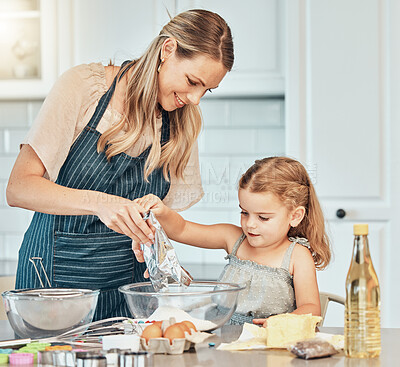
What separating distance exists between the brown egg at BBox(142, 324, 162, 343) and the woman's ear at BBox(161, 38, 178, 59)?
2.80ft

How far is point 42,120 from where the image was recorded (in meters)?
1.66

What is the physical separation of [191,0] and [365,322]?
2150mm

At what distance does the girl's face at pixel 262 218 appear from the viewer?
5.70 ft

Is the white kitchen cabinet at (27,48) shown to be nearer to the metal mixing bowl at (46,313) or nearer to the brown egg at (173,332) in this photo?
the metal mixing bowl at (46,313)

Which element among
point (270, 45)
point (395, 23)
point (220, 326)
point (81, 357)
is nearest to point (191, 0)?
point (270, 45)

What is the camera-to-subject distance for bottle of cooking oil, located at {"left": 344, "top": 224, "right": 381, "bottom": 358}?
3.65 ft

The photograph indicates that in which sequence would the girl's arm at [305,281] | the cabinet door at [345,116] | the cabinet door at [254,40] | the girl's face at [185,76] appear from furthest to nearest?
the cabinet door at [254,40], the cabinet door at [345,116], the girl's face at [185,76], the girl's arm at [305,281]

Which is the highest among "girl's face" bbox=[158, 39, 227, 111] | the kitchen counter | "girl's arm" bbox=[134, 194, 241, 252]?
"girl's face" bbox=[158, 39, 227, 111]

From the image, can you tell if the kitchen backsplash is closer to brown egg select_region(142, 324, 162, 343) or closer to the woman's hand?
the woman's hand

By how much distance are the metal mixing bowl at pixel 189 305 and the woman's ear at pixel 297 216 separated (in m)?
0.53

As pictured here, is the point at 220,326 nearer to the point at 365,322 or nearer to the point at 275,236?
the point at 365,322

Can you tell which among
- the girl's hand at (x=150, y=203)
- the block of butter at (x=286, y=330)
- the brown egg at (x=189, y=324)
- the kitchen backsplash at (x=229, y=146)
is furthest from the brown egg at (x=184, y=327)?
the kitchen backsplash at (x=229, y=146)

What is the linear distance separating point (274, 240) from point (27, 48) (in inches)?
78.1

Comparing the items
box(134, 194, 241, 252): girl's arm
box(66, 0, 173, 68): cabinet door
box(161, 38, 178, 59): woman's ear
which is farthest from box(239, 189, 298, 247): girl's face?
box(66, 0, 173, 68): cabinet door
